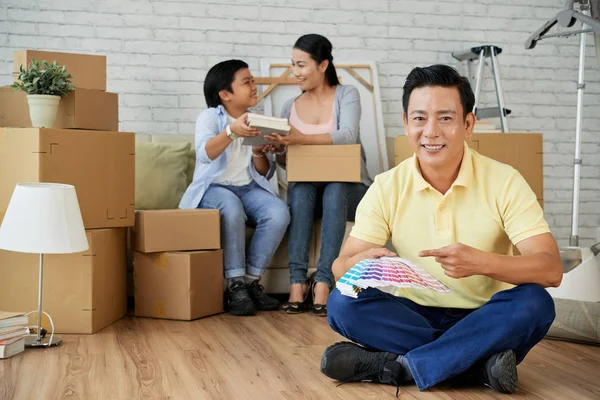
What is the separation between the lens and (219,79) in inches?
141

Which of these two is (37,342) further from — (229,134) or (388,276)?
(388,276)

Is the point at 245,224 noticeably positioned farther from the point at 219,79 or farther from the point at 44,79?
the point at 44,79

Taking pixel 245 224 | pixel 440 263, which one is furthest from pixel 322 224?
pixel 440 263

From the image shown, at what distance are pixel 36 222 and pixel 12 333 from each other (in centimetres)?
36

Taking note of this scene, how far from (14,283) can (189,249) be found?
0.69m

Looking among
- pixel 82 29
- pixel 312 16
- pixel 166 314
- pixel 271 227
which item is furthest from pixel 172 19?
pixel 166 314

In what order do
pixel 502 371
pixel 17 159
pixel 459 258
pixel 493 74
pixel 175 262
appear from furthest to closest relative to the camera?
1. pixel 493 74
2. pixel 175 262
3. pixel 17 159
4. pixel 502 371
5. pixel 459 258

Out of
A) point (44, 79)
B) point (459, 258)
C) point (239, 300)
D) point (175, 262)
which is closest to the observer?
point (459, 258)

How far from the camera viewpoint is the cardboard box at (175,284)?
313 centimetres

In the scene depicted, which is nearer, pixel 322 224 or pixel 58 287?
pixel 58 287

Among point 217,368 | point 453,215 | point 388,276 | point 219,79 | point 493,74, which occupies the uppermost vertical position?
point 493,74

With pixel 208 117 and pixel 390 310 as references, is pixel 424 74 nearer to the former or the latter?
pixel 390 310

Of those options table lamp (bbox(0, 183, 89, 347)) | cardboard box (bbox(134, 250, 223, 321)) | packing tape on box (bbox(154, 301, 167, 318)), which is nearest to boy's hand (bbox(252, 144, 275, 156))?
cardboard box (bbox(134, 250, 223, 321))

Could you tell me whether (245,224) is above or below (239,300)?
above
